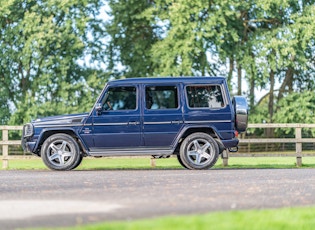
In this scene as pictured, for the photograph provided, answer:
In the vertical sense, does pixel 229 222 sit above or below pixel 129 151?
below

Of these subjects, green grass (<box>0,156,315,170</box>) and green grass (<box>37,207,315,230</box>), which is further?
green grass (<box>0,156,315,170</box>)

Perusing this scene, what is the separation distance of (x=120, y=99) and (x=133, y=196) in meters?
8.30

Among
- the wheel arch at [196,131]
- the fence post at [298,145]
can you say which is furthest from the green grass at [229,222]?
the fence post at [298,145]

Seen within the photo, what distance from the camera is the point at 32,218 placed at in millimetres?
8703

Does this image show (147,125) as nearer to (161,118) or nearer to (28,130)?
(161,118)

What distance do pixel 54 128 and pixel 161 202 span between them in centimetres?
A: 931

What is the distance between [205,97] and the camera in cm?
1947

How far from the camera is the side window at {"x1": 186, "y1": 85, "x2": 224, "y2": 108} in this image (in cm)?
1934

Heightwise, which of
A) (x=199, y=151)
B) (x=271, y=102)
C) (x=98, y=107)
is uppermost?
(x=271, y=102)

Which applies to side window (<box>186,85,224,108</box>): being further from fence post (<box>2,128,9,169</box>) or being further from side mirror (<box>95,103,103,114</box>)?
fence post (<box>2,128,9,169</box>)

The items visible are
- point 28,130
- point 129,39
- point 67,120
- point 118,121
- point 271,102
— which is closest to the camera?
point 118,121

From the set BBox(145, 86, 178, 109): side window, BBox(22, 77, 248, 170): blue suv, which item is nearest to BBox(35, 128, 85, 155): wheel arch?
BBox(22, 77, 248, 170): blue suv

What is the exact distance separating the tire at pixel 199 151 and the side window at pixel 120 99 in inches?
59.9

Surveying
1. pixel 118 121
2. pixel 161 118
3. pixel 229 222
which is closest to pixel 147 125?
pixel 161 118
